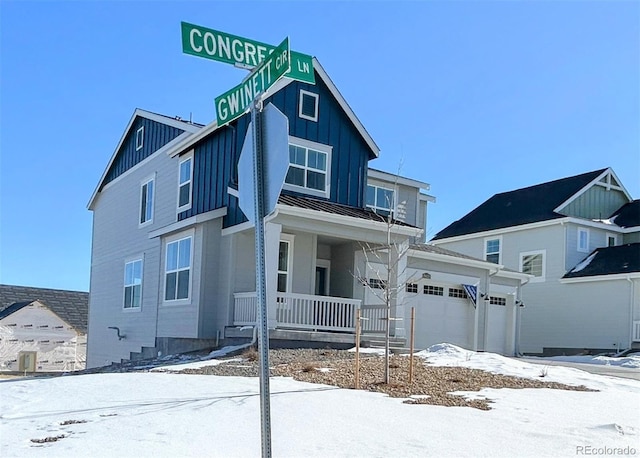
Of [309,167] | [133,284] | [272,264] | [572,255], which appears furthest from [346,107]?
[572,255]

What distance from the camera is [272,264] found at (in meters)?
14.3

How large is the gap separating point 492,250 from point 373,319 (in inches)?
557

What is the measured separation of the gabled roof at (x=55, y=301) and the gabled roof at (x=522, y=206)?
18658mm

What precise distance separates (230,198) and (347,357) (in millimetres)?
5329

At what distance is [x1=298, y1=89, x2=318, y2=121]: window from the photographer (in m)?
16.8

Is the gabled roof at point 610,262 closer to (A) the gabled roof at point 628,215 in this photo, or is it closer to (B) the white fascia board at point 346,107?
(A) the gabled roof at point 628,215

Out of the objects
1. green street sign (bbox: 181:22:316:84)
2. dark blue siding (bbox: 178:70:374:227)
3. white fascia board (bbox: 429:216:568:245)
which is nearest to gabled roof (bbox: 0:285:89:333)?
dark blue siding (bbox: 178:70:374:227)

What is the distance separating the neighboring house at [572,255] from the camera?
23703mm

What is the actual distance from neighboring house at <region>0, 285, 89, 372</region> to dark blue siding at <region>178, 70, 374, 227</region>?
1513 cm

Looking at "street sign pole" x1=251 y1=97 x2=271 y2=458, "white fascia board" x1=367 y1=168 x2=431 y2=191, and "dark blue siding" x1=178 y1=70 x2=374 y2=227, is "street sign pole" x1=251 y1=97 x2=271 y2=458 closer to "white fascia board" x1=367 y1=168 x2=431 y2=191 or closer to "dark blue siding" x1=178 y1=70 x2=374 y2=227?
"dark blue siding" x1=178 y1=70 x2=374 y2=227

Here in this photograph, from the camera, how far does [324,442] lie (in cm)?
570

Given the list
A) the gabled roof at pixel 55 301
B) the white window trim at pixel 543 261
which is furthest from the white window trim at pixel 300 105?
the gabled roof at pixel 55 301

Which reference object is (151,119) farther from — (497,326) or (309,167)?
(497,326)

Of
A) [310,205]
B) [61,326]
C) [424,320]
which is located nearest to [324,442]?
[310,205]
